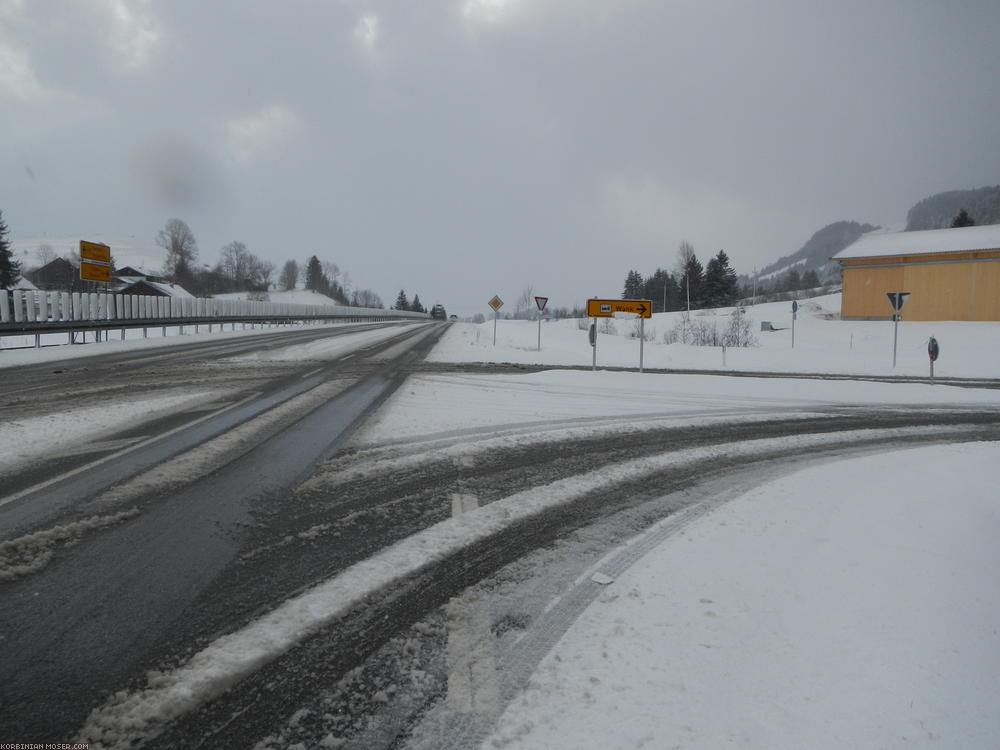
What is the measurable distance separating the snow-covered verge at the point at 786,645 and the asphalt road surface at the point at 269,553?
356 millimetres

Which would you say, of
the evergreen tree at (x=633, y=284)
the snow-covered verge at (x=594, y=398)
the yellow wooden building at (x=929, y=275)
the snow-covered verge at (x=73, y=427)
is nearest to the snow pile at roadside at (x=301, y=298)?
the evergreen tree at (x=633, y=284)

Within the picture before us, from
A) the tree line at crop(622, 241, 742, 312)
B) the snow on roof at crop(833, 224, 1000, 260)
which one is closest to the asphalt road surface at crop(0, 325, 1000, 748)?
the snow on roof at crop(833, 224, 1000, 260)

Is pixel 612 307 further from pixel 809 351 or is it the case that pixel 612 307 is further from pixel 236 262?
pixel 236 262

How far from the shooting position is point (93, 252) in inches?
955

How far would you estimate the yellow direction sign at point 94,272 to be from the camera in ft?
78.2

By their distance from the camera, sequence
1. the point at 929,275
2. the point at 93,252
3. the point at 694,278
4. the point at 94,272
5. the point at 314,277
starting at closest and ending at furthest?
the point at 93,252
the point at 94,272
the point at 929,275
the point at 694,278
the point at 314,277

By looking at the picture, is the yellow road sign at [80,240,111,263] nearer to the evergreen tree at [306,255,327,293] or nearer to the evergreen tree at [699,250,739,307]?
the evergreen tree at [699,250,739,307]

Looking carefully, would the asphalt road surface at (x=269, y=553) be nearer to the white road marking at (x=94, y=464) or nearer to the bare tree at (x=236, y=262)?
the white road marking at (x=94, y=464)

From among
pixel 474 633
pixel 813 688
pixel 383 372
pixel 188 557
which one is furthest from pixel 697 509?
pixel 383 372

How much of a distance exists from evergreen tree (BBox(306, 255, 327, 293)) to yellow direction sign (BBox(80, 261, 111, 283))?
460 feet

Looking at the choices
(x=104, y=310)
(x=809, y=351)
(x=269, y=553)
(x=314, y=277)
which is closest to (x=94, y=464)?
(x=269, y=553)

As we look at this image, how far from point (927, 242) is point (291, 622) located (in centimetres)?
5139

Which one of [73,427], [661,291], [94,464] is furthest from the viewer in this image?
[661,291]

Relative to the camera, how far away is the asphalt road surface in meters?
2.15
